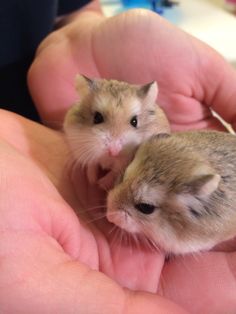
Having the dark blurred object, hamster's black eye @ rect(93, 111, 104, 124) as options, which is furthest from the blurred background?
hamster's black eye @ rect(93, 111, 104, 124)

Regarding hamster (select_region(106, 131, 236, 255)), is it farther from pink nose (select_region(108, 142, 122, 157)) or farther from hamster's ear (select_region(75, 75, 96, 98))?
hamster's ear (select_region(75, 75, 96, 98))

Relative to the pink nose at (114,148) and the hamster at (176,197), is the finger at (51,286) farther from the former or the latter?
the pink nose at (114,148)

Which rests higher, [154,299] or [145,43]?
[145,43]

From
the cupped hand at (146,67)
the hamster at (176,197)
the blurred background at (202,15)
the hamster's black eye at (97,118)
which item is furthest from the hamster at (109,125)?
the blurred background at (202,15)

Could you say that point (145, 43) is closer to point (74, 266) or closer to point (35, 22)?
point (35, 22)

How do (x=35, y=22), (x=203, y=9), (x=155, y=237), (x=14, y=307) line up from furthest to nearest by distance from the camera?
(x=203, y=9) < (x=35, y=22) < (x=155, y=237) < (x=14, y=307)

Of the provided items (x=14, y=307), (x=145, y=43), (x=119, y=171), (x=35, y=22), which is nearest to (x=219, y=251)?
(x=119, y=171)

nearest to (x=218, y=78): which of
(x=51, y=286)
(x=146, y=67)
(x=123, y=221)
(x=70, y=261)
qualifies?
(x=146, y=67)
